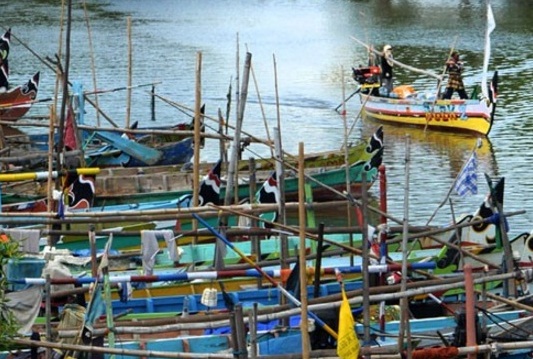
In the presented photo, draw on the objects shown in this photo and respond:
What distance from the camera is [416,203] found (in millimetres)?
25156

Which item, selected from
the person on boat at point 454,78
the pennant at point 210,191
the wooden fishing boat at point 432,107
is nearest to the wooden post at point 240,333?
the pennant at point 210,191

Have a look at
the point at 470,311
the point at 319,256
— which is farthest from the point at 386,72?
the point at 470,311

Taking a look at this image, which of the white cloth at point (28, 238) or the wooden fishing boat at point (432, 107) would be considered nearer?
the white cloth at point (28, 238)

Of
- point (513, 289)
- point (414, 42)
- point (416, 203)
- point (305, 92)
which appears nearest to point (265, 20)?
point (414, 42)

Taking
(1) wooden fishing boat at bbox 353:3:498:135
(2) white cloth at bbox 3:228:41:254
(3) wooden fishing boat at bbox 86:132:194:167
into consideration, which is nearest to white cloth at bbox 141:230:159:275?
(2) white cloth at bbox 3:228:41:254

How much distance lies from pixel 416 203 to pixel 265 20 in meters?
38.4

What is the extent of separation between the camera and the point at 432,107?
32.1 meters

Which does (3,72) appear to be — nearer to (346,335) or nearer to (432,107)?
(432,107)

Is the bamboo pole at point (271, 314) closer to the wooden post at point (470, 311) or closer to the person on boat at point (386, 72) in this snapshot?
→ the wooden post at point (470, 311)

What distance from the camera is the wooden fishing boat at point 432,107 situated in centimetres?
3111

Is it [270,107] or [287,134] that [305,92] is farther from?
[287,134]

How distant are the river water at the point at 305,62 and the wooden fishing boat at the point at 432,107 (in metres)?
0.36

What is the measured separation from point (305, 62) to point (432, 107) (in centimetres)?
1434

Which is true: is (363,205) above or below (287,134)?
above
